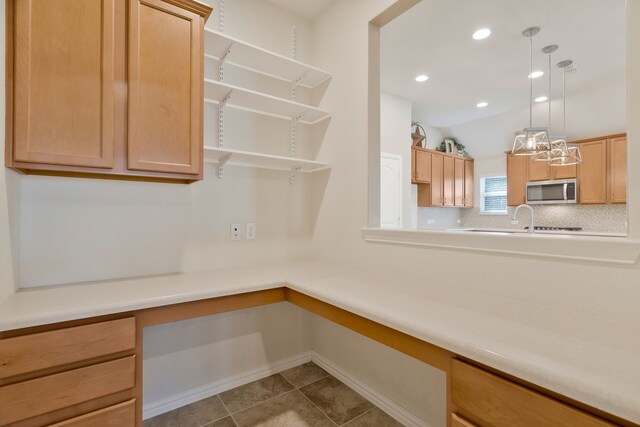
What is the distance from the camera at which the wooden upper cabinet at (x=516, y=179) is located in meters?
5.31

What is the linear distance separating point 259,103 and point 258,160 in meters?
0.40

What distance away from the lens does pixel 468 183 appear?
20.2 feet

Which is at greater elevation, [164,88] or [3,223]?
[164,88]

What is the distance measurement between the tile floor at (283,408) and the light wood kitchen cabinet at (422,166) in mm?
3759

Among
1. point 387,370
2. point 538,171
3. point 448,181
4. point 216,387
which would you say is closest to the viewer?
point 387,370

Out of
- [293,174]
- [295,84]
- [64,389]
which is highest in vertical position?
[295,84]

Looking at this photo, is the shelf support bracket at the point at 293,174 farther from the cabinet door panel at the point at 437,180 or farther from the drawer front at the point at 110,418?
the cabinet door panel at the point at 437,180

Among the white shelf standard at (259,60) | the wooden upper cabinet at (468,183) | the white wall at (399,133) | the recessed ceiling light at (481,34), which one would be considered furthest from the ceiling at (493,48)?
the wooden upper cabinet at (468,183)

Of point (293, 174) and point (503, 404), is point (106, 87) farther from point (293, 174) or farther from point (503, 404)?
point (503, 404)

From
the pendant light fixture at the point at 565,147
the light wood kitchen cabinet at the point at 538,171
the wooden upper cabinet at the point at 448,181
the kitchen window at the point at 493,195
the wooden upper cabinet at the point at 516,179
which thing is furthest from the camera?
the kitchen window at the point at 493,195

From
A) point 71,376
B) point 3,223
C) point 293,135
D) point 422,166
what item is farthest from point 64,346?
point 422,166

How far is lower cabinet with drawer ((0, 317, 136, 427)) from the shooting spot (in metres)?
1.09

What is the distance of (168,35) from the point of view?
160cm

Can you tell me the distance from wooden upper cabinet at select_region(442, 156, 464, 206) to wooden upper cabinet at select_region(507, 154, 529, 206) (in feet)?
3.06
